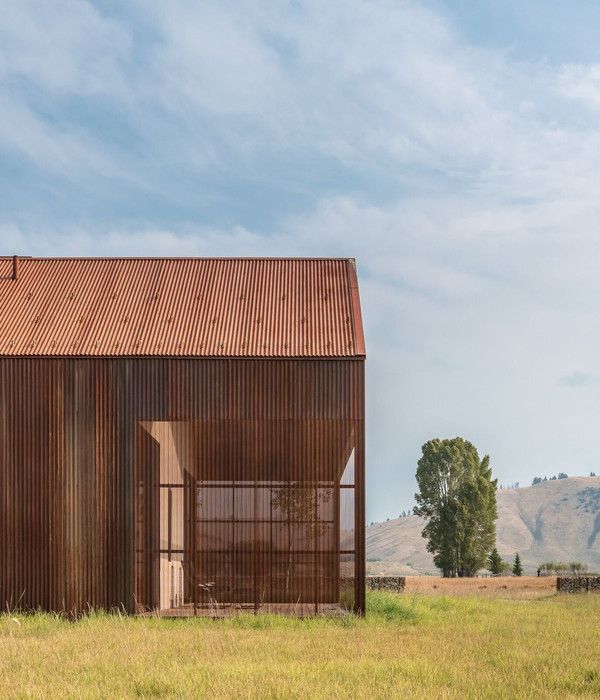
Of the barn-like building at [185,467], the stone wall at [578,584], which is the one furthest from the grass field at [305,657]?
the stone wall at [578,584]

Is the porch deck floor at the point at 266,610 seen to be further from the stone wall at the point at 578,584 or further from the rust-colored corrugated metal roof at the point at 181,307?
the stone wall at the point at 578,584

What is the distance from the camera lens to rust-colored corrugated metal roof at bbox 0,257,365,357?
→ 772 inches

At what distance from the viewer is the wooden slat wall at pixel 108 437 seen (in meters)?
18.8

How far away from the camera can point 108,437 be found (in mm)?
19250

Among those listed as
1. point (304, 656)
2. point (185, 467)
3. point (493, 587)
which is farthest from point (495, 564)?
point (304, 656)

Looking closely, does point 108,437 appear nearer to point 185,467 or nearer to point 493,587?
point 185,467

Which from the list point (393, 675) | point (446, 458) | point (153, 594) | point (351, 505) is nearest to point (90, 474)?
point (153, 594)

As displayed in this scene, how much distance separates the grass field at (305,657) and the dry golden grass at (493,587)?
13689 millimetres

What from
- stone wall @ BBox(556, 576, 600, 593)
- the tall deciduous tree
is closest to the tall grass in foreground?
stone wall @ BBox(556, 576, 600, 593)

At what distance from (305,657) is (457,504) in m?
44.6

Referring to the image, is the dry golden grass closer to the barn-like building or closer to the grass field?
the grass field

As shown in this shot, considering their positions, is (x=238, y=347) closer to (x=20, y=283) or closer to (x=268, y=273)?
(x=268, y=273)

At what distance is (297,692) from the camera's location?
11.3 metres

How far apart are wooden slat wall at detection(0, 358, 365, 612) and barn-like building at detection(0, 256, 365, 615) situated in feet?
0.10
